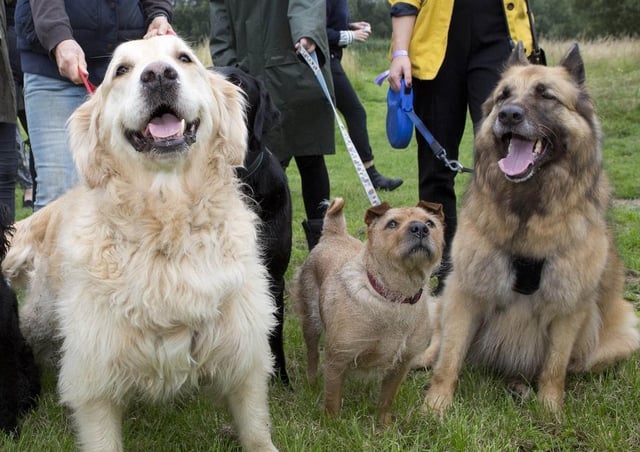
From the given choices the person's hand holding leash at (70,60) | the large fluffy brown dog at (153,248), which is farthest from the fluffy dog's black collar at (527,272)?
the person's hand holding leash at (70,60)

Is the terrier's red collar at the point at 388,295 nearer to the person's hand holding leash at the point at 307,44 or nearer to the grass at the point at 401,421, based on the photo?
the grass at the point at 401,421

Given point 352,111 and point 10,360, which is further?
point 352,111

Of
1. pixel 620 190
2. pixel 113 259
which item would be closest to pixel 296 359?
pixel 113 259

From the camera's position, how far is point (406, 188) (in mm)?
8477

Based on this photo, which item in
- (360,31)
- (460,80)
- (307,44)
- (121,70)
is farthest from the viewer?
(360,31)

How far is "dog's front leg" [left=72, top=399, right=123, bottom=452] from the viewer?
253 centimetres

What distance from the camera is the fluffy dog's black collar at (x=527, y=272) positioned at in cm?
309

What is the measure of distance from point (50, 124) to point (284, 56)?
142 cm

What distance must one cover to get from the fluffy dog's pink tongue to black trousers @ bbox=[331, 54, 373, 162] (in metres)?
5.03

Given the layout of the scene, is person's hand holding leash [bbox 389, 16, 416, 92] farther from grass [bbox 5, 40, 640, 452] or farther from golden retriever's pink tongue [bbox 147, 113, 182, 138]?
golden retriever's pink tongue [bbox 147, 113, 182, 138]

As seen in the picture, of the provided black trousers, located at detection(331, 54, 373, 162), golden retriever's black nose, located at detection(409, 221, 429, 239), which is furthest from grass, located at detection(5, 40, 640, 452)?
black trousers, located at detection(331, 54, 373, 162)

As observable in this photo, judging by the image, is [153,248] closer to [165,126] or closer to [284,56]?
[165,126]

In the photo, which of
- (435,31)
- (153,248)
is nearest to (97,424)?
(153,248)

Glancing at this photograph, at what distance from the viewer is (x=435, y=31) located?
3992 mm
